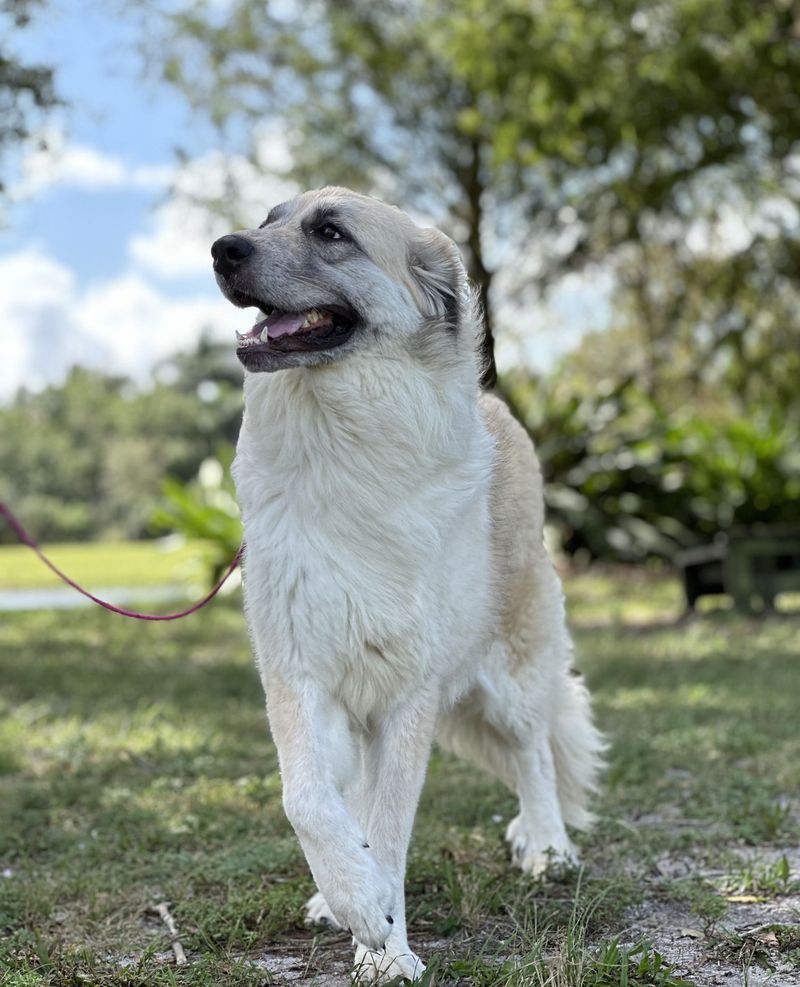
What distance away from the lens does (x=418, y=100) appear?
1602 cm

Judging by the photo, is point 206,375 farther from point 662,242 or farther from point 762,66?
point 762,66

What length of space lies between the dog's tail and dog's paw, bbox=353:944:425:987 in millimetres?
1372

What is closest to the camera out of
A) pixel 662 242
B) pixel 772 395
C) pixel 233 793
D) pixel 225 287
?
pixel 225 287

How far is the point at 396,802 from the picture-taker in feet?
9.92

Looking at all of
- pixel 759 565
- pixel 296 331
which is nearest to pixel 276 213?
pixel 296 331

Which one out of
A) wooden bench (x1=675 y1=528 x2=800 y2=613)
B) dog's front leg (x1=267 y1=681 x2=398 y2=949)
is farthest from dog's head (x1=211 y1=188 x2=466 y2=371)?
wooden bench (x1=675 y1=528 x2=800 y2=613)

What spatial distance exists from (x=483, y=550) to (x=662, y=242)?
46.5 ft

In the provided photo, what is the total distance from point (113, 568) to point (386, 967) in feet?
60.7

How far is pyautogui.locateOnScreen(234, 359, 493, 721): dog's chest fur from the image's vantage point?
297 cm

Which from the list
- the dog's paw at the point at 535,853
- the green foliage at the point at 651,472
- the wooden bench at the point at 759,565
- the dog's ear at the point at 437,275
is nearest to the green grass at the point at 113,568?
the green foliage at the point at 651,472

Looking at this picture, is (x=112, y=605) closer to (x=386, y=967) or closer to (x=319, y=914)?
(x=319, y=914)

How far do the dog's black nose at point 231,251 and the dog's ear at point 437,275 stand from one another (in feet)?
1.58

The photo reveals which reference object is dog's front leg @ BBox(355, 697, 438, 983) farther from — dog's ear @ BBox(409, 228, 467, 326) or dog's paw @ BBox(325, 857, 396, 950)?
dog's ear @ BBox(409, 228, 467, 326)

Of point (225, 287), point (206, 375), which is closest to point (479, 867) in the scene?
point (225, 287)
